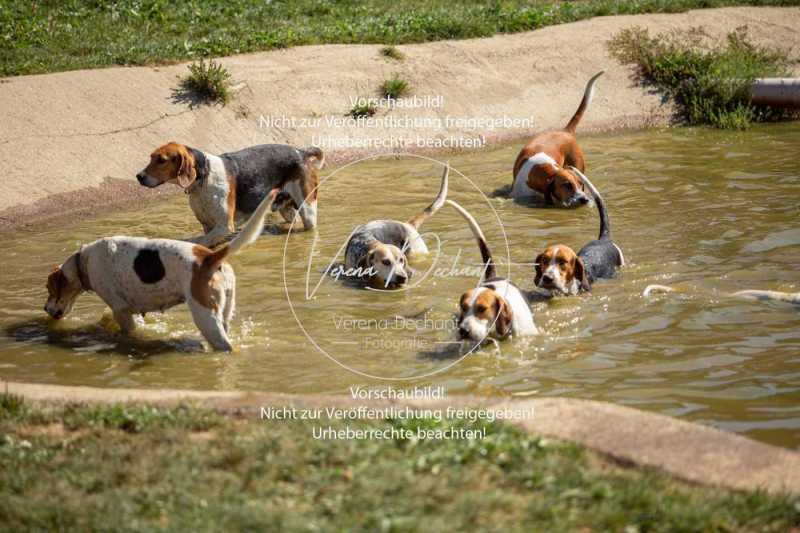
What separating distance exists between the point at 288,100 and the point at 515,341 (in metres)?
7.12

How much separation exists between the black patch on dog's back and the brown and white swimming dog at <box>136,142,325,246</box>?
2102 mm

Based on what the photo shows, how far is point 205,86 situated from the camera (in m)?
12.7

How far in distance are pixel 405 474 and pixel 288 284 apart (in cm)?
440

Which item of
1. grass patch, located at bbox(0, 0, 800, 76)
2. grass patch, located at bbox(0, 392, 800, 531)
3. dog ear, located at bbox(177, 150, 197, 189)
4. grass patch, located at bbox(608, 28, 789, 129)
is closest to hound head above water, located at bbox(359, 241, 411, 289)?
dog ear, located at bbox(177, 150, 197, 189)

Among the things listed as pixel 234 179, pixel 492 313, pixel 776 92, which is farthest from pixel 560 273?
pixel 776 92

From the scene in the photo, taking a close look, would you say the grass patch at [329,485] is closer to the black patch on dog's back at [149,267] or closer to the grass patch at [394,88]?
the black patch on dog's back at [149,267]

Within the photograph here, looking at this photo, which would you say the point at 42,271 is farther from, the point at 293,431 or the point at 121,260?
the point at 293,431

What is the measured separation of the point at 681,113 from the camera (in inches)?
570

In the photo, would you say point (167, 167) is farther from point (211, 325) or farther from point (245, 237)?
point (245, 237)

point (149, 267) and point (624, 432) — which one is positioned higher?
point (149, 267)

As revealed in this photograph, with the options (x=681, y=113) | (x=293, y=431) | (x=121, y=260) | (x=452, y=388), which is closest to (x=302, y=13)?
(x=681, y=113)

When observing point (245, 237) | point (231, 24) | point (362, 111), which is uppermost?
point (231, 24)

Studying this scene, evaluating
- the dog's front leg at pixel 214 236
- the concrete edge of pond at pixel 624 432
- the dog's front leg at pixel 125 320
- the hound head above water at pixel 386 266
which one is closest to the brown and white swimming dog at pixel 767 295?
the hound head above water at pixel 386 266

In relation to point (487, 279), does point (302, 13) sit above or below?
above
